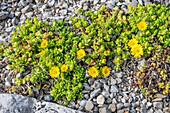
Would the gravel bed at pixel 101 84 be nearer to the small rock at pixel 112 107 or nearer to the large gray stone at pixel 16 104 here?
the small rock at pixel 112 107

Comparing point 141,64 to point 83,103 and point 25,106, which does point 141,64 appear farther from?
point 25,106

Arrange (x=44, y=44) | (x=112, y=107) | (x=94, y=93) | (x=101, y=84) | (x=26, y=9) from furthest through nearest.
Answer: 1. (x=26, y=9)
2. (x=44, y=44)
3. (x=101, y=84)
4. (x=94, y=93)
5. (x=112, y=107)

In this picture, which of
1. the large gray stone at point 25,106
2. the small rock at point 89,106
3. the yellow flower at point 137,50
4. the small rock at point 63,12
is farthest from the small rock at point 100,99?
the small rock at point 63,12

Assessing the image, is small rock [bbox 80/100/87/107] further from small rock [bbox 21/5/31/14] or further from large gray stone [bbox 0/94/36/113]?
small rock [bbox 21/5/31/14]

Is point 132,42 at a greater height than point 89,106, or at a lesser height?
greater

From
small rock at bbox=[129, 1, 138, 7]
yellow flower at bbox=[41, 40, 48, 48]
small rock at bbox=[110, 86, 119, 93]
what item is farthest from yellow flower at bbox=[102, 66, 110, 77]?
small rock at bbox=[129, 1, 138, 7]

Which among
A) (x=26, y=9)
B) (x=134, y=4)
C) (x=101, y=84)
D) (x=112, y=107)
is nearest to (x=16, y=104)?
(x=101, y=84)
